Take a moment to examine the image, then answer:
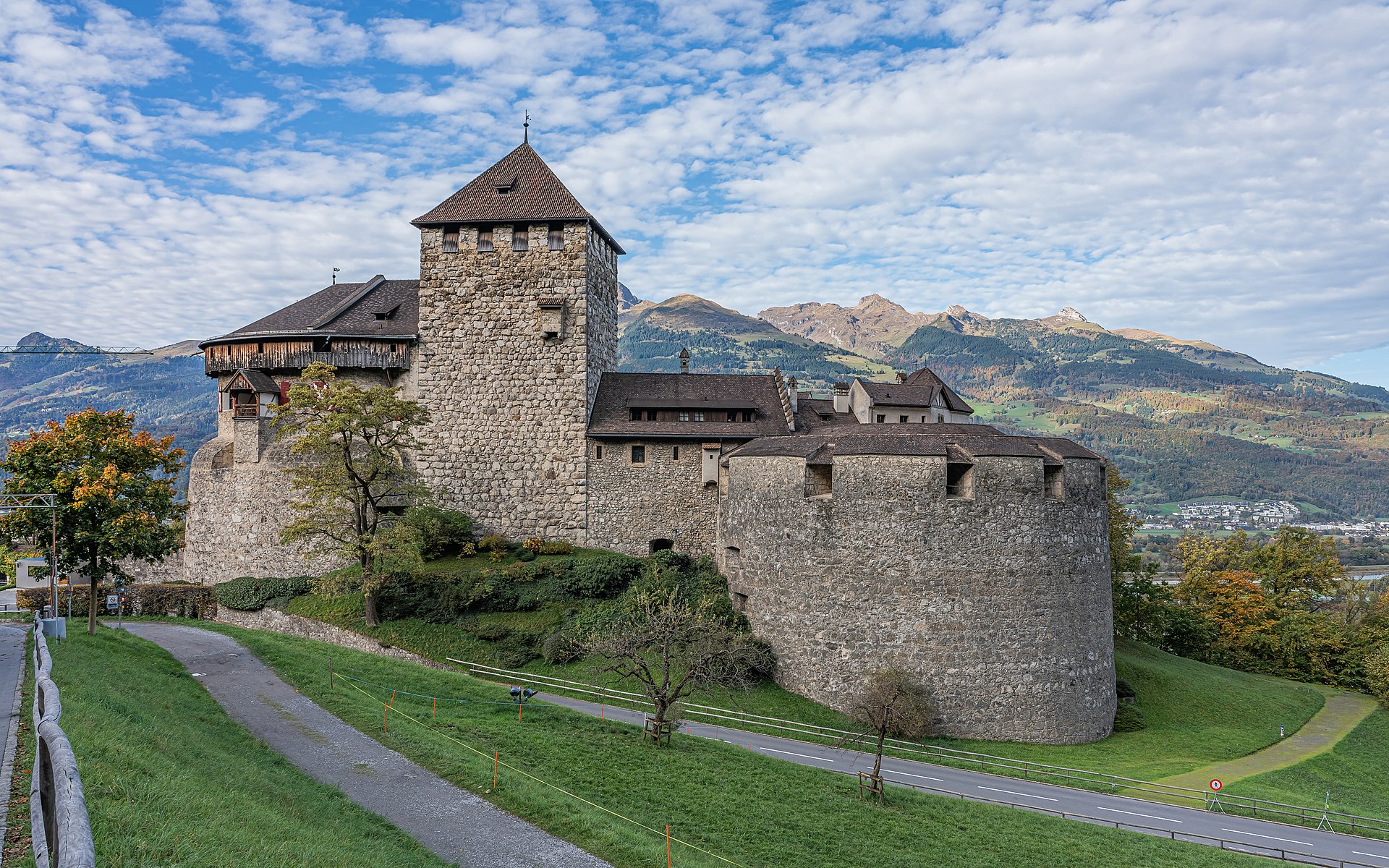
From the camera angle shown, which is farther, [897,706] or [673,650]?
[673,650]

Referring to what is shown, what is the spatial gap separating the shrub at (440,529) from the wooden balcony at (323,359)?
7.92 m

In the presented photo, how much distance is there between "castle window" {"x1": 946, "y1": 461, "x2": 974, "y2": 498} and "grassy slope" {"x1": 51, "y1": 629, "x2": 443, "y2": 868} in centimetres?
2241

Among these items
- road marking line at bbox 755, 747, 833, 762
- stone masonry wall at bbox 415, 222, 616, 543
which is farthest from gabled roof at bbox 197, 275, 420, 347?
road marking line at bbox 755, 747, 833, 762

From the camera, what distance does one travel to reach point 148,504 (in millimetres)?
27297

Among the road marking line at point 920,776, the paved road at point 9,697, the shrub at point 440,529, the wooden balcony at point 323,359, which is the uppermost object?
the wooden balcony at point 323,359

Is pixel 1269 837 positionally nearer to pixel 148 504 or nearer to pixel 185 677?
pixel 185 677

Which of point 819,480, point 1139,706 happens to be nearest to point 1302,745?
point 1139,706

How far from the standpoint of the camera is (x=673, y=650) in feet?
99.7

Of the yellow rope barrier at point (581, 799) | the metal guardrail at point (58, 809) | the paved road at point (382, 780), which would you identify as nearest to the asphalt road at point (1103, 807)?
the yellow rope barrier at point (581, 799)

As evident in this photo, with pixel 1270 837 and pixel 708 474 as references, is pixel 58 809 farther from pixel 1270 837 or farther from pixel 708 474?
pixel 708 474

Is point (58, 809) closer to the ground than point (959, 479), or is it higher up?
closer to the ground

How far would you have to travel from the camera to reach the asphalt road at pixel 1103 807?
22.2 m

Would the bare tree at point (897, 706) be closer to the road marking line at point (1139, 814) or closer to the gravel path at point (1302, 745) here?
the road marking line at point (1139, 814)

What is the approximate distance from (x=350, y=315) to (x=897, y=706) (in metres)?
32.8
